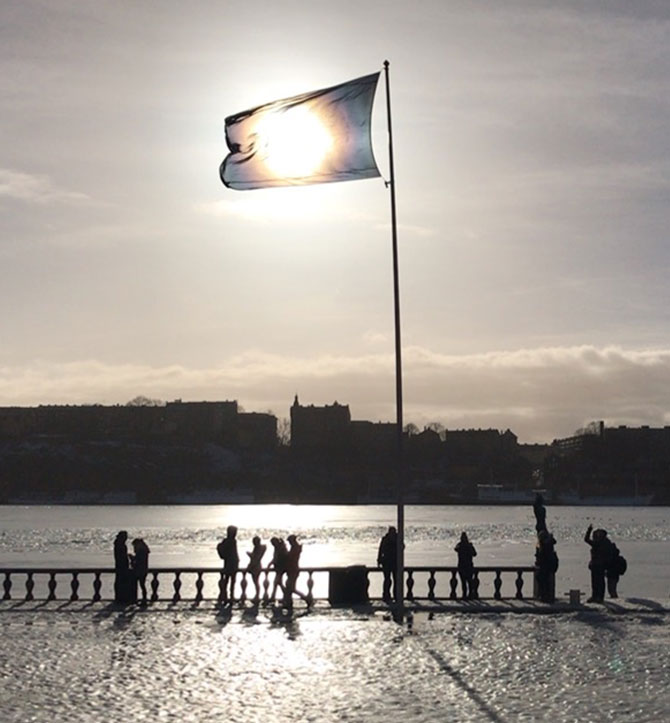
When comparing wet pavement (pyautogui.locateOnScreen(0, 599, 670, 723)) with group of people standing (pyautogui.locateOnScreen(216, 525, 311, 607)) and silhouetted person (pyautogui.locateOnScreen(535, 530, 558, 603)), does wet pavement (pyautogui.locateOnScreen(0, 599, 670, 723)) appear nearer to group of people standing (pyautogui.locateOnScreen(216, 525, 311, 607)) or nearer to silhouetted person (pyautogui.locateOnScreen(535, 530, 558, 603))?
group of people standing (pyautogui.locateOnScreen(216, 525, 311, 607))

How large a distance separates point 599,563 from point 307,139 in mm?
13556

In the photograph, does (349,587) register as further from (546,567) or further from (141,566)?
(141,566)

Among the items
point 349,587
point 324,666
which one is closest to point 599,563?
point 349,587

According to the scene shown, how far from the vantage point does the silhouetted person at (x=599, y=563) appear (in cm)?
3177

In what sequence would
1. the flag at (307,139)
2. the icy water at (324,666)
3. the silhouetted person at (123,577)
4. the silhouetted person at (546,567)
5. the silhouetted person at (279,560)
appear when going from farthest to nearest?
the silhouetted person at (546,567) → the silhouetted person at (279,560) → the silhouetted person at (123,577) → the flag at (307,139) → the icy water at (324,666)

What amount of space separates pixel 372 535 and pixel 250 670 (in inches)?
4601

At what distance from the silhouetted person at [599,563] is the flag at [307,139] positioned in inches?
476

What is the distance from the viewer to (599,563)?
3225 centimetres

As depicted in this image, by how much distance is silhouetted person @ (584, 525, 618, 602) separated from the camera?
31.8m

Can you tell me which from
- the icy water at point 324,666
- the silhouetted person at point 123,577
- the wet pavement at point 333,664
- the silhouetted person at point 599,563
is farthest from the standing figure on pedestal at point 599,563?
the silhouetted person at point 123,577

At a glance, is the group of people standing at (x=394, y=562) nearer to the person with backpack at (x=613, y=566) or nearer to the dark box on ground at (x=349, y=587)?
the dark box on ground at (x=349, y=587)

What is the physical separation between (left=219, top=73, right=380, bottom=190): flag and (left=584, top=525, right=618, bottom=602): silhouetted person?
476 inches

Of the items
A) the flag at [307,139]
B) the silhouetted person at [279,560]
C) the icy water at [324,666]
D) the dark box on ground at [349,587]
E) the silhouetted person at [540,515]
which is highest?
the flag at [307,139]

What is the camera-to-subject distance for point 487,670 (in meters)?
20.8
